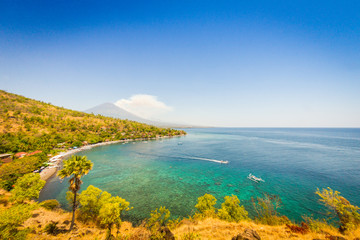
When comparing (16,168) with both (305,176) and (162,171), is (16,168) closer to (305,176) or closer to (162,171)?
(162,171)

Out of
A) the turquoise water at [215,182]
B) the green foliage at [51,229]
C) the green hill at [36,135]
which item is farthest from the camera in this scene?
the green hill at [36,135]

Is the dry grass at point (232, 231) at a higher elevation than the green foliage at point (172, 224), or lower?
higher

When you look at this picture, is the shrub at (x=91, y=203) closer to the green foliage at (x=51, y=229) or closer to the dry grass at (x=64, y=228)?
the dry grass at (x=64, y=228)

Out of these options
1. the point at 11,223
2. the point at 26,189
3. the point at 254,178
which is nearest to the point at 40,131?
the point at 26,189

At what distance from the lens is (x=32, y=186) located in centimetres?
2639

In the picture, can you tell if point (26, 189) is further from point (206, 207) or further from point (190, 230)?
point (206, 207)

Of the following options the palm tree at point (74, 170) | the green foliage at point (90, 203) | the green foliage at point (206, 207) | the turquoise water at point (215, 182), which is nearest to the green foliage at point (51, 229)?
the green foliage at point (90, 203)

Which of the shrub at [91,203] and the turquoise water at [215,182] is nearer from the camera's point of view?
the shrub at [91,203]

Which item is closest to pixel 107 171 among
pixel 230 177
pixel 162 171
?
pixel 162 171

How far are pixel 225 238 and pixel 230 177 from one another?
3275 cm

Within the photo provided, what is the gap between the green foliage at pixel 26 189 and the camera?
24.7 m

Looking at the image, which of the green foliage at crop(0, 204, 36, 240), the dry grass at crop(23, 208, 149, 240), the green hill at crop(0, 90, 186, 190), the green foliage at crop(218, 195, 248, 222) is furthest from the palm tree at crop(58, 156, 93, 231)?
the green hill at crop(0, 90, 186, 190)

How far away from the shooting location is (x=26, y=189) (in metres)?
25.8

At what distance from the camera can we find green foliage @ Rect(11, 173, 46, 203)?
24.7 meters
